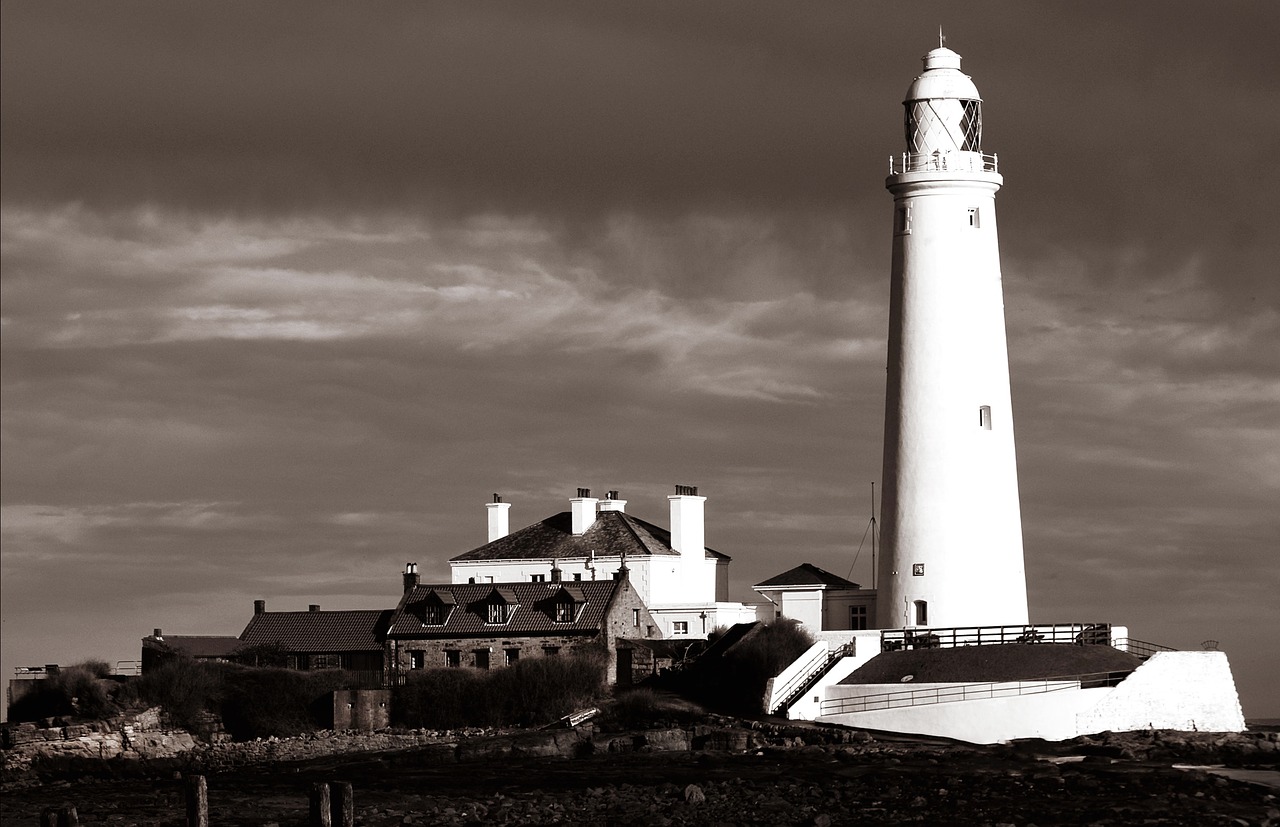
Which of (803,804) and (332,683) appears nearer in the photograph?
(803,804)

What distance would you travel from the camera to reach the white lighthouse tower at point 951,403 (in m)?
40.7

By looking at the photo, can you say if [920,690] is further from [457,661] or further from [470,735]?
[457,661]

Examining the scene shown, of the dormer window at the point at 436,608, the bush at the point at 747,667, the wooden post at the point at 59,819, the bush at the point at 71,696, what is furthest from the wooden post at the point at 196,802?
the dormer window at the point at 436,608

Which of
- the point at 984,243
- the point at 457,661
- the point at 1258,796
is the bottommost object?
the point at 1258,796

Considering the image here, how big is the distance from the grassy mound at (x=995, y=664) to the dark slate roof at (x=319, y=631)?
14.3m

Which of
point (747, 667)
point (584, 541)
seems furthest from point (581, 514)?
point (747, 667)

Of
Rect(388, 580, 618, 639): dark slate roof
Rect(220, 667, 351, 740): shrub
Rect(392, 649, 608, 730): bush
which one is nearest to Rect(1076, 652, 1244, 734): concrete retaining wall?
Rect(392, 649, 608, 730): bush

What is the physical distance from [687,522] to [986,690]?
15.7 metres

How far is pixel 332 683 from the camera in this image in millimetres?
46062

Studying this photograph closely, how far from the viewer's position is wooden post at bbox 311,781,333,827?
87.0 ft

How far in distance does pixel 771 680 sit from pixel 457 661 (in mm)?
10394

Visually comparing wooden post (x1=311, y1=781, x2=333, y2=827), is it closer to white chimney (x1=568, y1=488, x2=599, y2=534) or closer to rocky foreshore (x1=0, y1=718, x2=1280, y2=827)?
rocky foreshore (x1=0, y1=718, x2=1280, y2=827)

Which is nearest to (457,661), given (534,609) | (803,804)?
(534,609)

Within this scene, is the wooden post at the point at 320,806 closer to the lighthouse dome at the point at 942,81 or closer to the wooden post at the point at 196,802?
the wooden post at the point at 196,802
